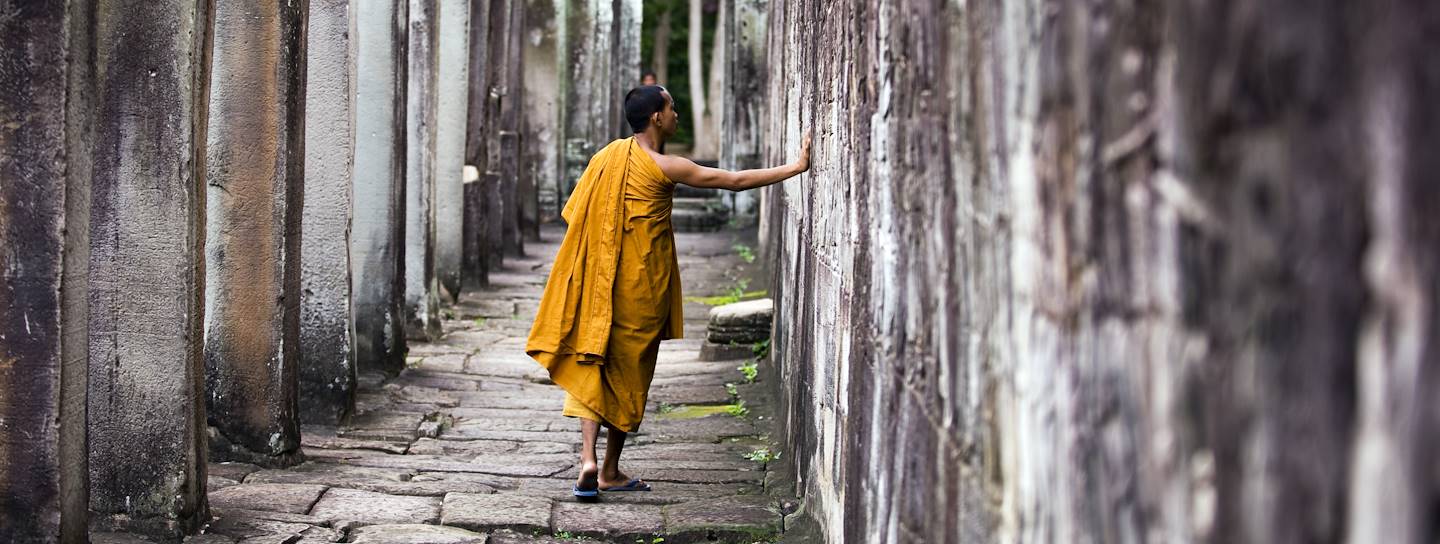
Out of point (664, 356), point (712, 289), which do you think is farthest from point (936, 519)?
point (712, 289)

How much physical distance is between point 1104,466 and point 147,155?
14.0ft

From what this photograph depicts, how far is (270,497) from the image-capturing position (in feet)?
20.1

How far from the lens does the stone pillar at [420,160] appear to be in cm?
1022

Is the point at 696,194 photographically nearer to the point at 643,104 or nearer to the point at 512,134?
the point at 512,134

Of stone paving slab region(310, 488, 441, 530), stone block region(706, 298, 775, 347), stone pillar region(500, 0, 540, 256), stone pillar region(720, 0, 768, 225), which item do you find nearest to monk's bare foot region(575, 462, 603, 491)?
stone paving slab region(310, 488, 441, 530)

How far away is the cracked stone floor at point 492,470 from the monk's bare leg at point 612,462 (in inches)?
2.6

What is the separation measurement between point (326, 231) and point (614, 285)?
213cm

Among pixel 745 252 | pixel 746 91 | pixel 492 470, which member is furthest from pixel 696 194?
pixel 492 470

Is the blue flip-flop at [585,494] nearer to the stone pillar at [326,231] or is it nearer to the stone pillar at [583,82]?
the stone pillar at [326,231]

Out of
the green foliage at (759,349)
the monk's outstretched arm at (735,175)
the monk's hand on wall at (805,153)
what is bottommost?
the green foliage at (759,349)

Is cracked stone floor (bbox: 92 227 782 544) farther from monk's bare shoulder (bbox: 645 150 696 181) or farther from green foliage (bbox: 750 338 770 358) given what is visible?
monk's bare shoulder (bbox: 645 150 696 181)

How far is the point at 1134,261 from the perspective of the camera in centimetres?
183

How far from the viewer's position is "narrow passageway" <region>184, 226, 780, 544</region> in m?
5.76

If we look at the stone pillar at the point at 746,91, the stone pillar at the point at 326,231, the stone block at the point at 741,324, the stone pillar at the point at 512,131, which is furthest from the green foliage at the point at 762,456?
the stone pillar at the point at 746,91
